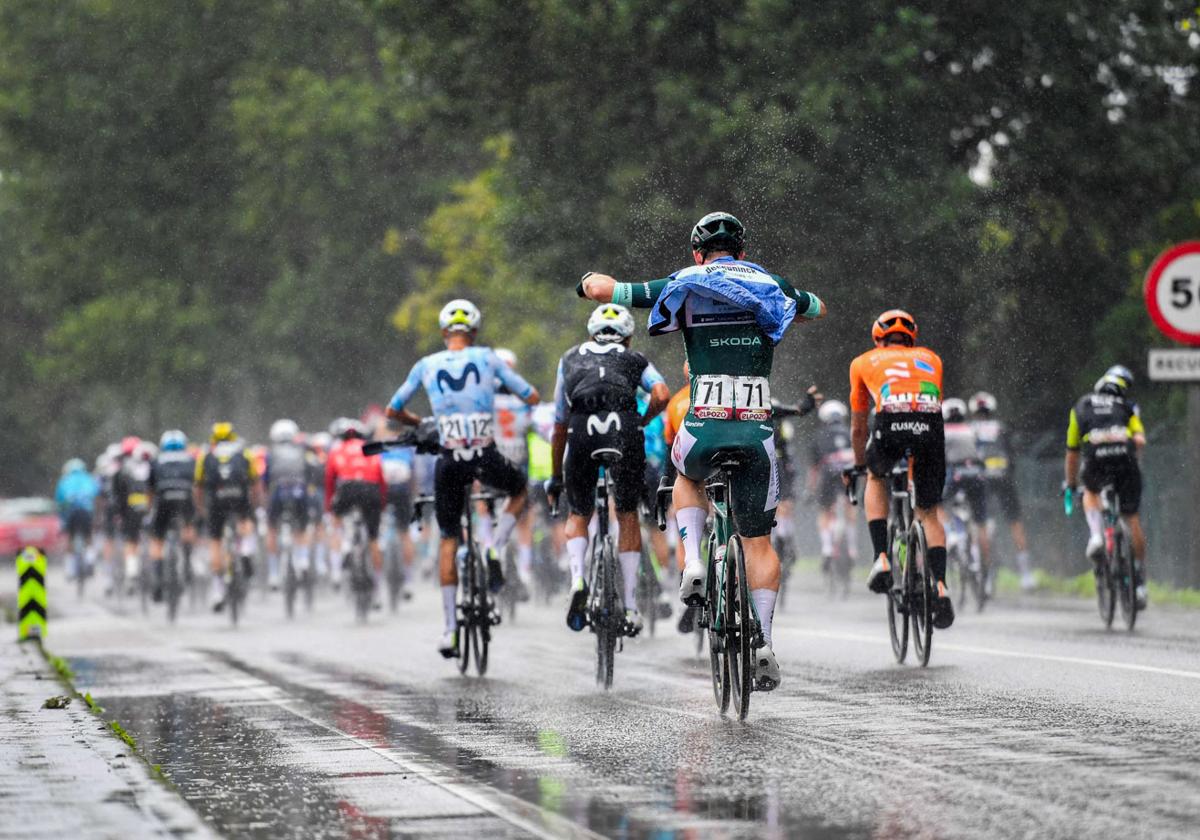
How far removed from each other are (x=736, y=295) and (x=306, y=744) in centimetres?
265

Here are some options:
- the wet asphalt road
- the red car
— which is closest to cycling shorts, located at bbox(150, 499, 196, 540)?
the wet asphalt road

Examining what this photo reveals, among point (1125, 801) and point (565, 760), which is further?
point (565, 760)

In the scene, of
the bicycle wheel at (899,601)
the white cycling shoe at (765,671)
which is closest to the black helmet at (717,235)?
the white cycling shoe at (765,671)

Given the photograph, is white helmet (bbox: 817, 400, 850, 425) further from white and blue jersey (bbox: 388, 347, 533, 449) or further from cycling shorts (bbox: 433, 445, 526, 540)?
cycling shorts (bbox: 433, 445, 526, 540)

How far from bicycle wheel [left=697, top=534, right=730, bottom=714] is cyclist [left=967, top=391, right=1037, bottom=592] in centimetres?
1236

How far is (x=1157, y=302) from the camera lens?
18984mm

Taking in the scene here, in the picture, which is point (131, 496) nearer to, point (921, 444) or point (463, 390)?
point (463, 390)

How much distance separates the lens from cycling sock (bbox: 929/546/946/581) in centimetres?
1270

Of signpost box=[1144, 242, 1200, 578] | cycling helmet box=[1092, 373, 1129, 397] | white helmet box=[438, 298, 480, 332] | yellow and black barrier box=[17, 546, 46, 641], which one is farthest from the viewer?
signpost box=[1144, 242, 1200, 578]

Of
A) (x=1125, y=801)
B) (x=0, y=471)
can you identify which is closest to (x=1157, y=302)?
(x=1125, y=801)

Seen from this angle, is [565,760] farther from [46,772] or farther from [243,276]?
[243,276]

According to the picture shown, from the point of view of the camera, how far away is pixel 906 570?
12.9 m

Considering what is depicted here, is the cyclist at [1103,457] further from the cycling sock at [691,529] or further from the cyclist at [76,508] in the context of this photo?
the cyclist at [76,508]

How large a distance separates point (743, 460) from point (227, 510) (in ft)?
49.0
